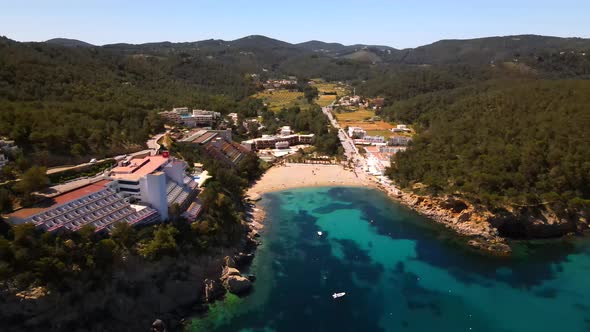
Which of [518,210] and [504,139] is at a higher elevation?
[504,139]

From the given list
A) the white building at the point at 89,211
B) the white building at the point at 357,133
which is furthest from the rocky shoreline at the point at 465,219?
the white building at the point at 357,133

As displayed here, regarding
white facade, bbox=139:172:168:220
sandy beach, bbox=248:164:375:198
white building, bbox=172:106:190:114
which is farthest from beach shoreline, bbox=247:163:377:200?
white building, bbox=172:106:190:114

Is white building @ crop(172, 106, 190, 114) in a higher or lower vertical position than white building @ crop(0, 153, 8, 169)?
higher

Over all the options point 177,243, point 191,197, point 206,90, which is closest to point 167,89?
point 206,90

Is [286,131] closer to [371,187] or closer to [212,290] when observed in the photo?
[371,187]

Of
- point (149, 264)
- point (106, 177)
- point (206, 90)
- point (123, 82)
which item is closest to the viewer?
point (149, 264)

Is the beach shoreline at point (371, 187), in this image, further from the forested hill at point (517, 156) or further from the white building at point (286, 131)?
the white building at point (286, 131)

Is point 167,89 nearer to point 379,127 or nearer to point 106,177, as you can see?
point 379,127

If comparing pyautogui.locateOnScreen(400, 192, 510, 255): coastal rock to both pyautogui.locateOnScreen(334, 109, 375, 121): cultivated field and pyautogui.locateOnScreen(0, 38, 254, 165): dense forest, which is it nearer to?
pyautogui.locateOnScreen(0, 38, 254, 165): dense forest
